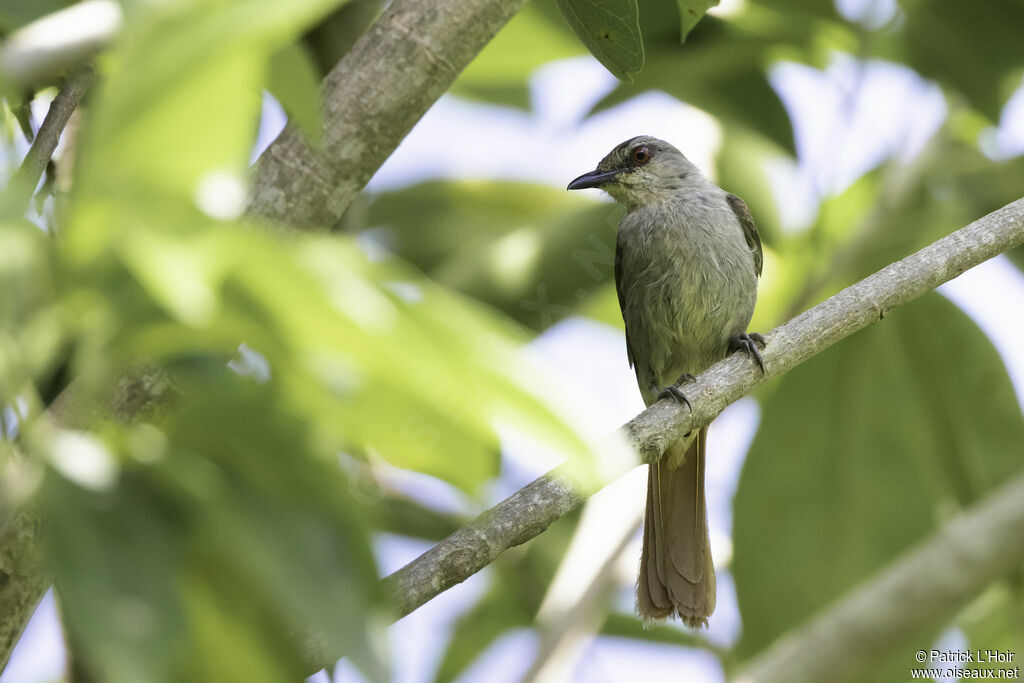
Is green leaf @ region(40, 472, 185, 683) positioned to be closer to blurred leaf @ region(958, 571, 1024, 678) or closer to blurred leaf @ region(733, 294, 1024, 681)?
blurred leaf @ region(733, 294, 1024, 681)

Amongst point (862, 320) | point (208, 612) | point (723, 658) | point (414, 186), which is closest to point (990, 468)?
point (723, 658)

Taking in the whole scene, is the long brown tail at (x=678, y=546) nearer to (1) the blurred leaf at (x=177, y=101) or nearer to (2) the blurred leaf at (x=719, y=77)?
(2) the blurred leaf at (x=719, y=77)

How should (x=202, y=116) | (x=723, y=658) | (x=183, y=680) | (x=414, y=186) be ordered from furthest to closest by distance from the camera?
1. (x=414, y=186)
2. (x=723, y=658)
3. (x=183, y=680)
4. (x=202, y=116)

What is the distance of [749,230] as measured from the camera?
4516mm

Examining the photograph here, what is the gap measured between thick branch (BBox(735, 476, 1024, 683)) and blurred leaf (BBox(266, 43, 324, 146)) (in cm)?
138

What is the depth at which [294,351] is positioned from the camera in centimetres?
76

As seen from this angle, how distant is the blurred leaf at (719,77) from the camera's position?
12.1 feet

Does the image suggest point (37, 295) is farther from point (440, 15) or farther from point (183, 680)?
point (440, 15)

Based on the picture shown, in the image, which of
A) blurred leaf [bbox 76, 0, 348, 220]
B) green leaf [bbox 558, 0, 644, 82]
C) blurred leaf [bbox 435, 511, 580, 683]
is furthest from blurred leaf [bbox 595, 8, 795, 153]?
blurred leaf [bbox 76, 0, 348, 220]

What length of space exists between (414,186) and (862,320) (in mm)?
2491

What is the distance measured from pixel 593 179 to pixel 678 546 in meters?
1.68

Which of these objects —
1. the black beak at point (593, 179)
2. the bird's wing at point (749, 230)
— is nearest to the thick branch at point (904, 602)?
the bird's wing at point (749, 230)

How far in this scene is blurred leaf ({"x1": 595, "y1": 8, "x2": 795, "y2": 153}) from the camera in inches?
145

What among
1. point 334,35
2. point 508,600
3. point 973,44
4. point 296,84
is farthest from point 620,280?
point 296,84
